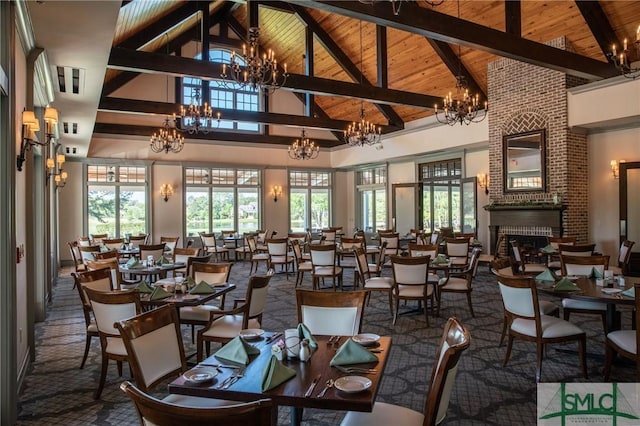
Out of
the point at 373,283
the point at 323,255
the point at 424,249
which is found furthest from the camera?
the point at 323,255

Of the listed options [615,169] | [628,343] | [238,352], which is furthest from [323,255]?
[615,169]

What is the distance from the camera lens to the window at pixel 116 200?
12.9m

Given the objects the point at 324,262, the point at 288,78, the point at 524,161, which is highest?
the point at 288,78

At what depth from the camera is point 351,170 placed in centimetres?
1652

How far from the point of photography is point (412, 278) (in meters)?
5.39

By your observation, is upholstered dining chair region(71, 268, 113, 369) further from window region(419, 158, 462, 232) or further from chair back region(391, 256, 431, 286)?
window region(419, 158, 462, 232)

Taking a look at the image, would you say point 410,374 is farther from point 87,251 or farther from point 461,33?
point 87,251

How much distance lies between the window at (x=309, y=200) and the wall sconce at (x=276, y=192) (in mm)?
496

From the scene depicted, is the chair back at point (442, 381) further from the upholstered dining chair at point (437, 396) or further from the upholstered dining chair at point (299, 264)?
the upholstered dining chair at point (299, 264)

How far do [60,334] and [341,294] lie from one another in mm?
4348

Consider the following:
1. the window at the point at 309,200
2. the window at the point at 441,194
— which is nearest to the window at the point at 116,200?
the window at the point at 309,200

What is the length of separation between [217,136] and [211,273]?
10082mm

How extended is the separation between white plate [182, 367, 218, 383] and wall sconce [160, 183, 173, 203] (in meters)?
12.2

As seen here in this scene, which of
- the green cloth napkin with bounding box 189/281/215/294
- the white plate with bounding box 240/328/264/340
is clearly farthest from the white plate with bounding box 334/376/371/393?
the green cloth napkin with bounding box 189/281/215/294
